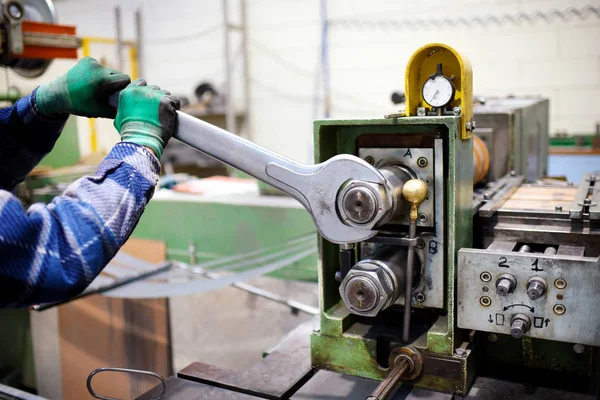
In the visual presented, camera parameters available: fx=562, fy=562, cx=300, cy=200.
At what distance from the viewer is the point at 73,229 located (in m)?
0.66

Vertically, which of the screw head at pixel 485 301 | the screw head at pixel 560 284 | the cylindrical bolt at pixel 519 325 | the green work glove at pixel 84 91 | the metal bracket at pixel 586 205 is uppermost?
the green work glove at pixel 84 91

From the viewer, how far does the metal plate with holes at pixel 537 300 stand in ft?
2.46

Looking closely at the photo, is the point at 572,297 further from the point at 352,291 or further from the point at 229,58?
the point at 229,58

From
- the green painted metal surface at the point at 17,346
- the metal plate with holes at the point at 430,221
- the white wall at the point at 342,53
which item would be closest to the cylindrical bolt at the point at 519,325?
the metal plate with holes at the point at 430,221

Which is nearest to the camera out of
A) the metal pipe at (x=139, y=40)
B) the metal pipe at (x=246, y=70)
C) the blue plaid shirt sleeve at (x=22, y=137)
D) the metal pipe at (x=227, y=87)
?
the blue plaid shirt sleeve at (x=22, y=137)

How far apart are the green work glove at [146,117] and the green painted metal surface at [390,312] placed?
235 mm

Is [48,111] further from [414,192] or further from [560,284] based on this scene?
Answer: [560,284]

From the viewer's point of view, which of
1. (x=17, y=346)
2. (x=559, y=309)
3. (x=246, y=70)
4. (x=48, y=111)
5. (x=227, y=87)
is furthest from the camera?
(x=246, y=70)

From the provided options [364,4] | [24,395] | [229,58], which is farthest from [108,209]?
[229,58]

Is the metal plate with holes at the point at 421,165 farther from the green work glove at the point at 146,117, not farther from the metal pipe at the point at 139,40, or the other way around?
the metal pipe at the point at 139,40

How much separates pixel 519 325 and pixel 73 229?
0.60 m

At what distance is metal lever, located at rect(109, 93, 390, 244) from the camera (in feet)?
2.47

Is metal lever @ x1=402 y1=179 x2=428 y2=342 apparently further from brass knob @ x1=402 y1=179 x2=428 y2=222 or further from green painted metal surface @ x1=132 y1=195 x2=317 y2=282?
green painted metal surface @ x1=132 y1=195 x2=317 y2=282

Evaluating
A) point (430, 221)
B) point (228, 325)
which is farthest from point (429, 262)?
point (228, 325)
